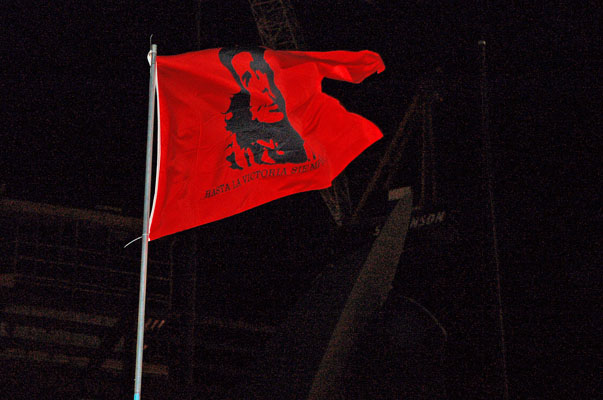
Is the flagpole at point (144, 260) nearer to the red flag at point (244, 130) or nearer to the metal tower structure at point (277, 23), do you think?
the red flag at point (244, 130)

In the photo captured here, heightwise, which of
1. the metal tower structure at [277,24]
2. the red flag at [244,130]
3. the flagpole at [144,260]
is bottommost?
the flagpole at [144,260]

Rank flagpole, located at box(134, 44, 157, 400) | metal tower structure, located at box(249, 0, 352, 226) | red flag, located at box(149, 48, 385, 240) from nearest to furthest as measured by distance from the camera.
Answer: flagpole, located at box(134, 44, 157, 400) → red flag, located at box(149, 48, 385, 240) → metal tower structure, located at box(249, 0, 352, 226)

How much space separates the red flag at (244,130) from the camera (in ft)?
22.4

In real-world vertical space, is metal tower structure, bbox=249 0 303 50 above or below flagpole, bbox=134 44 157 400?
above

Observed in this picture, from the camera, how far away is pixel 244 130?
7.56m

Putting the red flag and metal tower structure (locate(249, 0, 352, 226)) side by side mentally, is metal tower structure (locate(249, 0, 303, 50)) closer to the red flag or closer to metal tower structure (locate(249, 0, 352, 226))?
metal tower structure (locate(249, 0, 352, 226))

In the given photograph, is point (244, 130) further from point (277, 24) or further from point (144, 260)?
point (277, 24)

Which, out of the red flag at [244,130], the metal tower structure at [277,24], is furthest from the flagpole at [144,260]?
the metal tower structure at [277,24]

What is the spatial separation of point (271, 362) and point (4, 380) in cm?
491

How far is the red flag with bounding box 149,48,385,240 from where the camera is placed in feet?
22.4

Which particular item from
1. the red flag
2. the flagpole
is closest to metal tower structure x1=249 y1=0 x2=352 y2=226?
the red flag

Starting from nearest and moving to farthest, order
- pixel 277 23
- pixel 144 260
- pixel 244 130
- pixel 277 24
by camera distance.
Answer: pixel 144 260
pixel 244 130
pixel 277 23
pixel 277 24

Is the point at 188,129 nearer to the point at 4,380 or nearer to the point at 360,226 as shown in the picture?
the point at 4,380

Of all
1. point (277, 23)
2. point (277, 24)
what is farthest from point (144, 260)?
point (277, 24)
